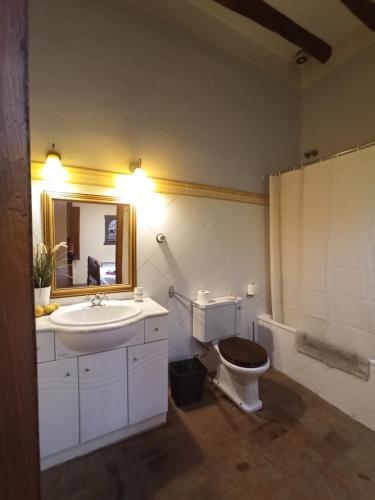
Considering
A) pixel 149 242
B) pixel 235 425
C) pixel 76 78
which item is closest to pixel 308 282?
pixel 235 425

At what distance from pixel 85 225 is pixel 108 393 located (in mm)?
1124

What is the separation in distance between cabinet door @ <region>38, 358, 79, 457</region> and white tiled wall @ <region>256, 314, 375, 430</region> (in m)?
1.81

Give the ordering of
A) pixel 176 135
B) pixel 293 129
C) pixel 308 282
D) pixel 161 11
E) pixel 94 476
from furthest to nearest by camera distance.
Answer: pixel 293 129
pixel 308 282
pixel 176 135
pixel 161 11
pixel 94 476

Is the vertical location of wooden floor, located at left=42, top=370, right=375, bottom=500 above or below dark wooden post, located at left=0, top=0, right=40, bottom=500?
below

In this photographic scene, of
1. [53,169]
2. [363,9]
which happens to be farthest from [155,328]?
[363,9]

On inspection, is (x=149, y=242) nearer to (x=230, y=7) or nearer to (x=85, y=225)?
(x=85, y=225)

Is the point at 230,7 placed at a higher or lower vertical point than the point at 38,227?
higher

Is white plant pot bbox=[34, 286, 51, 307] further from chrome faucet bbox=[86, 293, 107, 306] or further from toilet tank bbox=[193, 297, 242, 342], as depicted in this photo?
toilet tank bbox=[193, 297, 242, 342]

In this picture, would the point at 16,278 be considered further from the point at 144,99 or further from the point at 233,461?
the point at 144,99

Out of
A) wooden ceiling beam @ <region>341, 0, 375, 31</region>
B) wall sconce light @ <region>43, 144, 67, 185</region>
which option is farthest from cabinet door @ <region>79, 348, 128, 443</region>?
wooden ceiling beam @ <region>341, 0, 375, 31</region>

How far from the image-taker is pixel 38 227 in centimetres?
158

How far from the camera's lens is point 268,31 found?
2285 mm

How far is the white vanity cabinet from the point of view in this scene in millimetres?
1305

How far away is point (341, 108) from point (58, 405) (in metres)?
3.35
